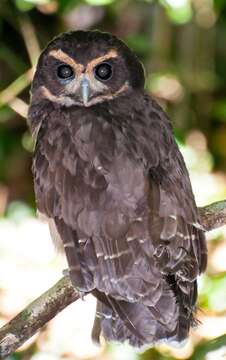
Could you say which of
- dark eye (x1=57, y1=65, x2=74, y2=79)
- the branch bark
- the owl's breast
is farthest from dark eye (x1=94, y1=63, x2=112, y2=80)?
the branch bark

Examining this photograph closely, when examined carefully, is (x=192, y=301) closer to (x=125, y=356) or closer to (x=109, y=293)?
(x=109, y=293)

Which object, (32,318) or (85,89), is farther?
(85,89)

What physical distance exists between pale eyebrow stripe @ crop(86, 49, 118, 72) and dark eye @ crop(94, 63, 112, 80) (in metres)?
0.03

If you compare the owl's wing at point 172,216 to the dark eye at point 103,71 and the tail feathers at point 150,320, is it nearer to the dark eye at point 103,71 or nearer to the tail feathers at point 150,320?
the tail feathers at point 150,320

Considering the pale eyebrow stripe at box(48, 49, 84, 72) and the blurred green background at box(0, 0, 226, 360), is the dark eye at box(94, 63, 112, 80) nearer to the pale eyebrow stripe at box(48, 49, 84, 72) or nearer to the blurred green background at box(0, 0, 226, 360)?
the pale eyebrow stripe at box(48, 49, 84, 72)

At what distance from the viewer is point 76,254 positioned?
152 inches

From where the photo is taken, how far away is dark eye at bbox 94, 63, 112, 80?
4.44 m

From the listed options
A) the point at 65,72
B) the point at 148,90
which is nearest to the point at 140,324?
the point at 65,72

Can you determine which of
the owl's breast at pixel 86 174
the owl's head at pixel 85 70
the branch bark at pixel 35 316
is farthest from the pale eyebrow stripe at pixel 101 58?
the branch bark at pixel 35 316

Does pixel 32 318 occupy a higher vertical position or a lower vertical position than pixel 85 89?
lower

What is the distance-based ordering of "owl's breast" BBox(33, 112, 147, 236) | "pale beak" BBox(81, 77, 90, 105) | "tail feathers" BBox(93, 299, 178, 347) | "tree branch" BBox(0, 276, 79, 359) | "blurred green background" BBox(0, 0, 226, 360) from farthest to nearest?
"blurred green background" BBox(0, 0, 226, 360), "pale beak" BBox(81, 77, 90, 105), "owl's breast" BBox(33, 112, 147, 236), "tail feathers" BBox(93, 299, 178, 347), "tree branch" BBox(0, 276, 79, 359)

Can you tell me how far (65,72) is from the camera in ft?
14.5

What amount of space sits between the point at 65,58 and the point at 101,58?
16 cm

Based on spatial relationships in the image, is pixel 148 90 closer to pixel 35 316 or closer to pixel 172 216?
pixel 172 216
